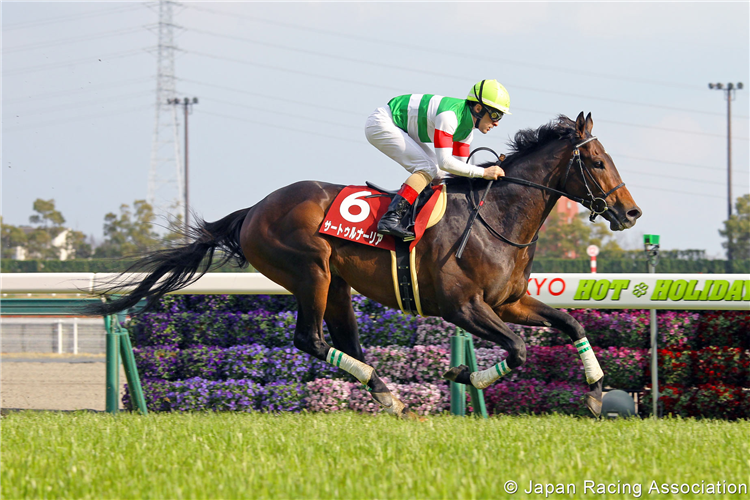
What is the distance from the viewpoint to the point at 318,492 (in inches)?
109

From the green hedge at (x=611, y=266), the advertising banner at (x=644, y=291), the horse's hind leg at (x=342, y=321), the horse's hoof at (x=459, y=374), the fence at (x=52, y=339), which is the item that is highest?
the green hedge at (x=611, y=266)

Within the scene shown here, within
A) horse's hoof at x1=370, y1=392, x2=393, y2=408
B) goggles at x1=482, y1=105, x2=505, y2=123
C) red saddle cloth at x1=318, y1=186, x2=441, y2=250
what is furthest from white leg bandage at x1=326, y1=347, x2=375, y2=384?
goggles at x1=482, y1=105, x2=505, y2=123

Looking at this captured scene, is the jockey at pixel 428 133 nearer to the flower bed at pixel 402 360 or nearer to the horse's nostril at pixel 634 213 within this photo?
the horse's nostril at pixel 634 213

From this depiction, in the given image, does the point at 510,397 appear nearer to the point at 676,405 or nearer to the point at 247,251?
the point at 676,405

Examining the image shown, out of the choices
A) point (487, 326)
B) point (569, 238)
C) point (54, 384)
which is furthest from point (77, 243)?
point (487, 326)

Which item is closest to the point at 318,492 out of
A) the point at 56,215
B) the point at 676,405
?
the point at 676,405

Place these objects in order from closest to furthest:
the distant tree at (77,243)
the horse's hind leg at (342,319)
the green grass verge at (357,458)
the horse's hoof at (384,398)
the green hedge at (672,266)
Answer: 1. the green grass verge at (357,458)
2. the horse's hoof at (384,398)
3. the horse's hind leg at (342,319)
4. the green hedge at (672,266)
5. the distant tree at (77,243)

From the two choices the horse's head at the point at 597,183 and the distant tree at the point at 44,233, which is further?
the distant tree at the point at 44,233

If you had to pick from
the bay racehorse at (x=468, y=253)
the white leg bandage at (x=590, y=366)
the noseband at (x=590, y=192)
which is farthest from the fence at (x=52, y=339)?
the noseband at (x=590, y=192)

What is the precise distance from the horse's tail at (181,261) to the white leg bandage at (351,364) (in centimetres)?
102

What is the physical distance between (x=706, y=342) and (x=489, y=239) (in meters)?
2.17

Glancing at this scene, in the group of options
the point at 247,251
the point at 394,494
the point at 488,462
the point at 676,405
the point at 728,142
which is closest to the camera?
the point at 394,494

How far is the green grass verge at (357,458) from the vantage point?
112 inches

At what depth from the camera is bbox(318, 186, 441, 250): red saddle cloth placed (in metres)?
4.65
